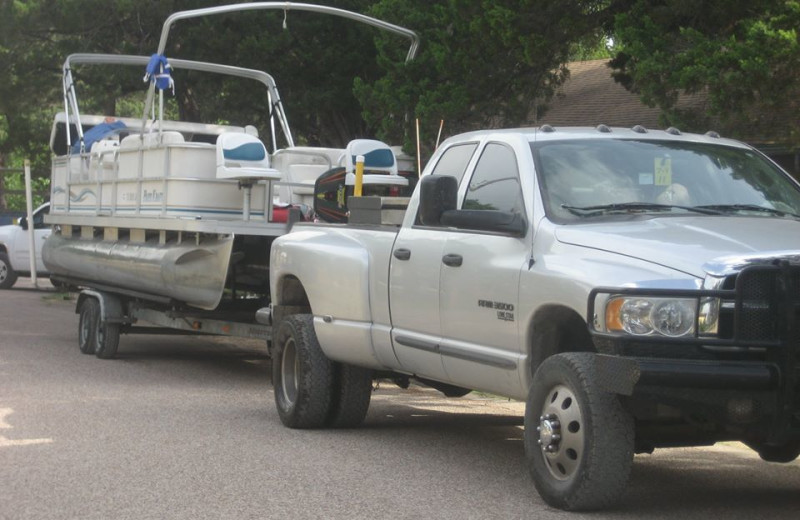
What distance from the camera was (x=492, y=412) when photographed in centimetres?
1121

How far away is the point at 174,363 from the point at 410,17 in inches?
302

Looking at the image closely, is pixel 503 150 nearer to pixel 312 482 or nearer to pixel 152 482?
pixel 312 482

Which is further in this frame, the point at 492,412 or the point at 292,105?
the point at 292,105

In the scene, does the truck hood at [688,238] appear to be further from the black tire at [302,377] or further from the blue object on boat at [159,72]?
the blue object on boat at [159,72]

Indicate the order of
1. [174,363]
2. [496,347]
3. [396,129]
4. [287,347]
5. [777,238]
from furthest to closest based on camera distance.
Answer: [396,129], [174,363], [287,347], [496,347], [777,238]

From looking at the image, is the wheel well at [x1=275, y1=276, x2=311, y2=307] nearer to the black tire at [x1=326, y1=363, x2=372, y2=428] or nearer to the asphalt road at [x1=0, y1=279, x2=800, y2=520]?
the black tire at [x1=326, y1=363, x2=372, y2=428]

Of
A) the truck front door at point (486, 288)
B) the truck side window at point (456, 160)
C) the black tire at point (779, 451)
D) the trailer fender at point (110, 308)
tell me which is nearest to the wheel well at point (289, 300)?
the truck side window at point (456, 160)

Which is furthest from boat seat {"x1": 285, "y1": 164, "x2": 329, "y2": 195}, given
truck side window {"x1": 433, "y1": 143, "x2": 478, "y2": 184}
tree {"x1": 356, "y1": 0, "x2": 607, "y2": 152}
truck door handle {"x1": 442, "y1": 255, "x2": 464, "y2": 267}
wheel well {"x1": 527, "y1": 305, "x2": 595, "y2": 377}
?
wheel well {"x1": 527, "y1": 305, "x2": 595, "y2": 377}

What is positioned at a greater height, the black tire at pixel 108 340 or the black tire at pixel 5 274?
the black tire at pixel 108 340

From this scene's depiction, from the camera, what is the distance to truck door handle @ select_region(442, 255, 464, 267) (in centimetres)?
775

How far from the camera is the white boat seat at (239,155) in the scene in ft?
41.4

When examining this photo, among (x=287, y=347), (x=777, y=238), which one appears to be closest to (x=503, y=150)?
(x=777, y=238)

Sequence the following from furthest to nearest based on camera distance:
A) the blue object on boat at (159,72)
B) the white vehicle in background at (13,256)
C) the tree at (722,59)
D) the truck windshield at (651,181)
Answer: the white vehicle in background at (13,256)
the blue object on boat at (159,72)
the tree at (722,59)
the truck windshield at (651,181)

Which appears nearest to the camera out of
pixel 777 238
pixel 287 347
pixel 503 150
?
pixel 777 238
